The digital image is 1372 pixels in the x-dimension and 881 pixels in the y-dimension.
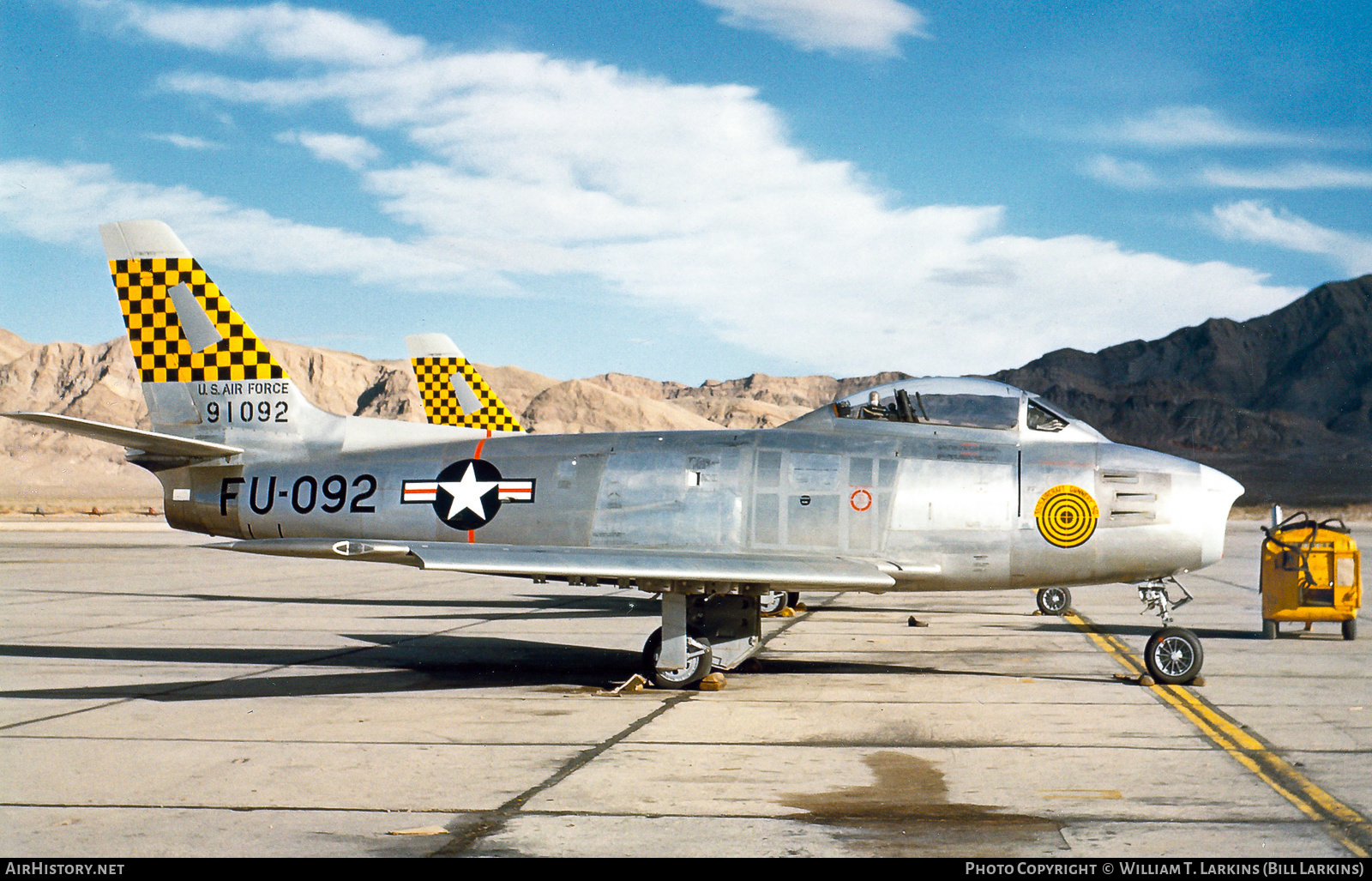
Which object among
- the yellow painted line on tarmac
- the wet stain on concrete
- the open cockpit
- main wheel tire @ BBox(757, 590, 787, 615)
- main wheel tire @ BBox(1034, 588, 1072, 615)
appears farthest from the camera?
main wheel tire @ BBox(1034, 588, 1072, 615)

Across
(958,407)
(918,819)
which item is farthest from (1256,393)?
(918,819)

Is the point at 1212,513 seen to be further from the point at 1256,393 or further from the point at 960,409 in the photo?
the point at 1256,393

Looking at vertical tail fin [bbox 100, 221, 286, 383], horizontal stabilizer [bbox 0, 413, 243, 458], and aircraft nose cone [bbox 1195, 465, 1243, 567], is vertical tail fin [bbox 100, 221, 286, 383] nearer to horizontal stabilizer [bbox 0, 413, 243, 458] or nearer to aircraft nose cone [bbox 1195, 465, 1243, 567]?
horizontal stabilizer [bbox 0, 413, 243, 458]

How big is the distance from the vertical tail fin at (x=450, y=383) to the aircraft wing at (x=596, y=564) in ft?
60.6

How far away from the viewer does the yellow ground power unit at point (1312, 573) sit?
14633mm

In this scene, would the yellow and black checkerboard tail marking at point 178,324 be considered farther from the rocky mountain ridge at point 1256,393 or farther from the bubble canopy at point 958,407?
the rocky mountain ridge at point 1256,393

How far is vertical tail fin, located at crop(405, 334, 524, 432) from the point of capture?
95.7 ft

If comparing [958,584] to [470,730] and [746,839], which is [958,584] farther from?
[746,839]

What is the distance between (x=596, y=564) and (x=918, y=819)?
15.1 ft

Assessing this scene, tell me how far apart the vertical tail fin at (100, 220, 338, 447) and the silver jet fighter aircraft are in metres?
0.67

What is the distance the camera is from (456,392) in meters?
29.2

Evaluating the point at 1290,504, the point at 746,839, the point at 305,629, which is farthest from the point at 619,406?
the point at 746,839

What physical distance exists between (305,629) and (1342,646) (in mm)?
13649

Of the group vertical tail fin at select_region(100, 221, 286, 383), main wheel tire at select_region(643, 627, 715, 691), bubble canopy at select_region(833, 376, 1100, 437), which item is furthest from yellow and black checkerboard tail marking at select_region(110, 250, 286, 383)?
bubble canopy at select_region(833, 376, 1100, 437)
